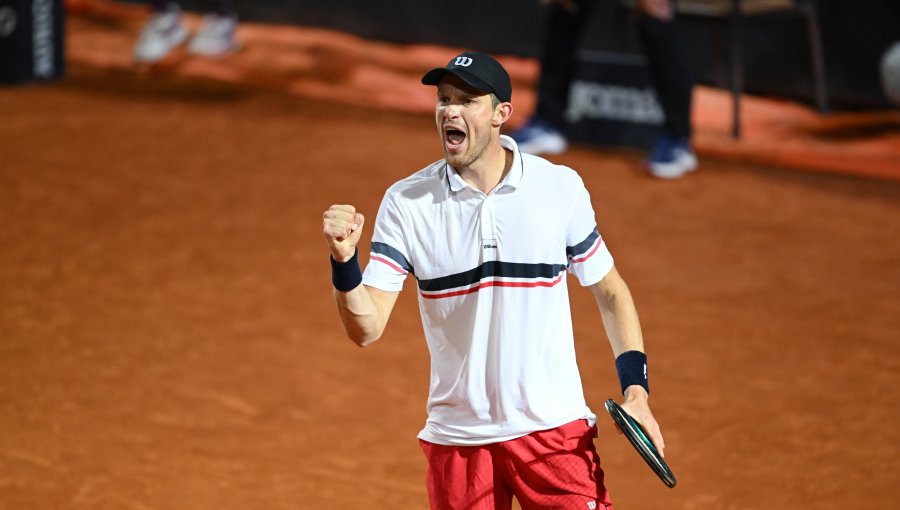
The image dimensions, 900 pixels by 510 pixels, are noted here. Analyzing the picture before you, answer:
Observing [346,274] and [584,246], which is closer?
[346,274]

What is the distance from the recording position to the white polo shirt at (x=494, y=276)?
3.26 m

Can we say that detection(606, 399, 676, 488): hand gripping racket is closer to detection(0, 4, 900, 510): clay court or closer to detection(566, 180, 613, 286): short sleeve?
detection(566, 180, 613, 286): short sleeve

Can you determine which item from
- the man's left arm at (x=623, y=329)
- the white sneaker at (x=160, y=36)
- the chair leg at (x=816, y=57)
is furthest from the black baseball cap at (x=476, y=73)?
the white sneaker at (x=160, y=36)

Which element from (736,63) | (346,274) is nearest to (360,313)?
(346,274)

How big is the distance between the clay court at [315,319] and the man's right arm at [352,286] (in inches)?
64.9

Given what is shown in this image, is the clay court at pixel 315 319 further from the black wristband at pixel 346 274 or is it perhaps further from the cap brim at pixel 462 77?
the cap brim at pixel 462 77

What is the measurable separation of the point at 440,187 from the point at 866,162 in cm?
695

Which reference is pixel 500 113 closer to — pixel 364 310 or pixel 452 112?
pixel 452 112

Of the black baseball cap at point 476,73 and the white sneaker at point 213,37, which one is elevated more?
the black baseball cap at point 476,73

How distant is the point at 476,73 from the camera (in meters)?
3.15

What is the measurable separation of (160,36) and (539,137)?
4.21 m

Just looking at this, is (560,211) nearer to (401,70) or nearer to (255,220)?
(255,220)

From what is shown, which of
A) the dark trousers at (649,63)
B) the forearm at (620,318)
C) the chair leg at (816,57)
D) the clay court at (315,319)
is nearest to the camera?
the forearm at (620,318)

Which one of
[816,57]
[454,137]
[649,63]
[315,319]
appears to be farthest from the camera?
[816,57]
